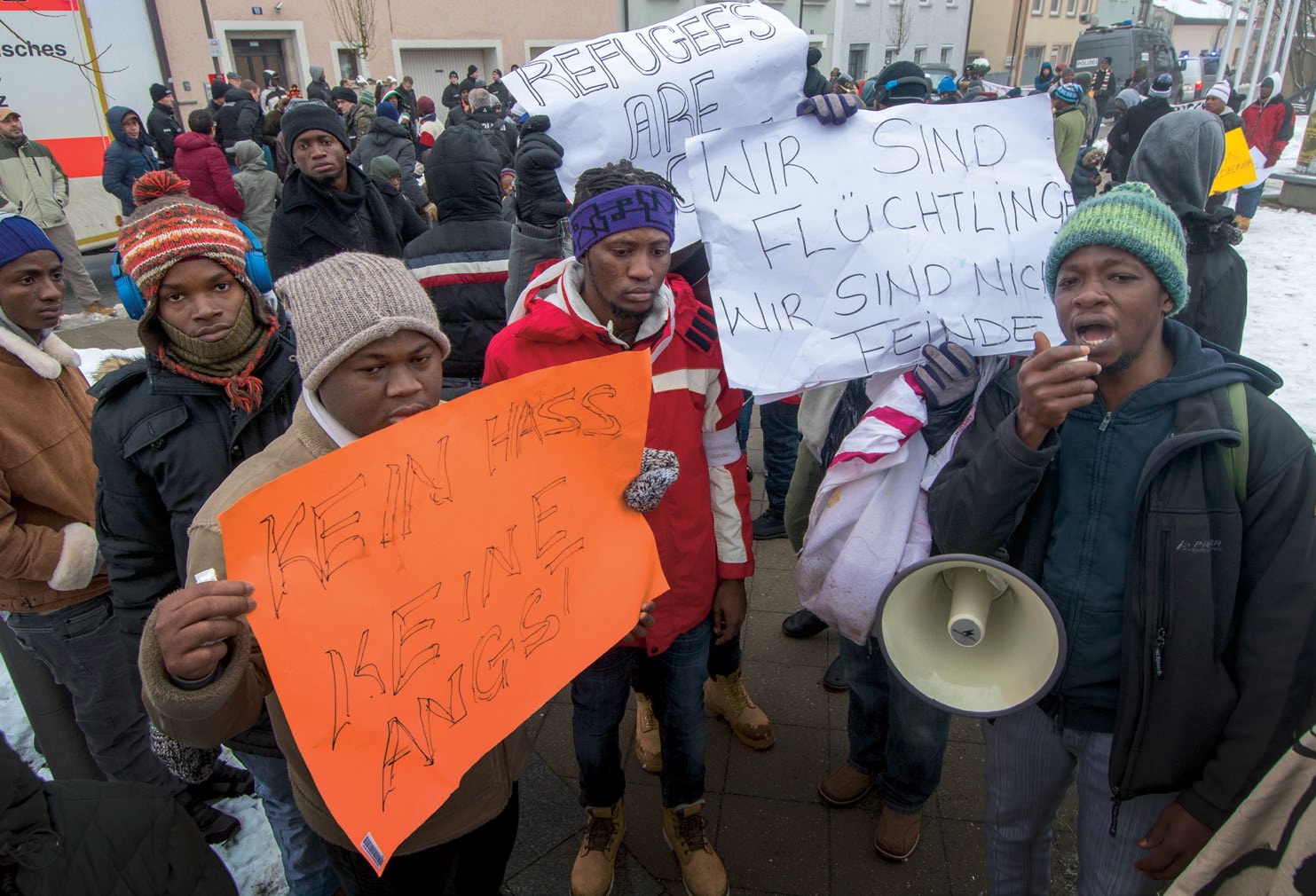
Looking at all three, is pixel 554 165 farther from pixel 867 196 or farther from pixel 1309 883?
pixel 1309 883

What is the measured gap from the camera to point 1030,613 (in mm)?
1647

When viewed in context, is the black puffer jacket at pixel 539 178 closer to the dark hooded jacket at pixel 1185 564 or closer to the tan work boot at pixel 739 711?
the dark hooded jacket at pixel 1185 564

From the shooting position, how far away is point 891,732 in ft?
7.75

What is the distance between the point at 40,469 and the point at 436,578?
155 centimetres

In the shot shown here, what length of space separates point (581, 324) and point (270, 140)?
33.5ft

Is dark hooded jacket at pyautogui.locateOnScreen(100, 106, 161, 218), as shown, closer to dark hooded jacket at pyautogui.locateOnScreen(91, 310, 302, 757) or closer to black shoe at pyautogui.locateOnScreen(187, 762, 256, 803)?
black shoe at pyautogui.locateOnScreen(187, 762, 256, 803)

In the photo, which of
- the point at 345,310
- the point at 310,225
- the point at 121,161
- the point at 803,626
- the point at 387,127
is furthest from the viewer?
the point at 121,161

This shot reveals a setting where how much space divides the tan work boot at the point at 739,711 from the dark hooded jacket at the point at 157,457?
1.77 m

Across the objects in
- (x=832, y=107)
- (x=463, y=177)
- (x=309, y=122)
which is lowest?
(x=463, y=177)

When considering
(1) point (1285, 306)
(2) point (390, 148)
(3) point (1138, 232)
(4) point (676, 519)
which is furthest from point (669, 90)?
(1) point (1285, 306)

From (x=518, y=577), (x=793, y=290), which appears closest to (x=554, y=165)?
(x=793, y=290)

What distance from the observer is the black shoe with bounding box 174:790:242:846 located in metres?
2.58

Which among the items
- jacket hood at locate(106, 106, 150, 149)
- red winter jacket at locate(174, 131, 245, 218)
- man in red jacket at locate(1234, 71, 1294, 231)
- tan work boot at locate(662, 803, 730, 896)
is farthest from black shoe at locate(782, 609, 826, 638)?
man in red jacket at locate(1234, 71, 1294, 231)

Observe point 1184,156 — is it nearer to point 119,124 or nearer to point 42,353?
point 42,353
